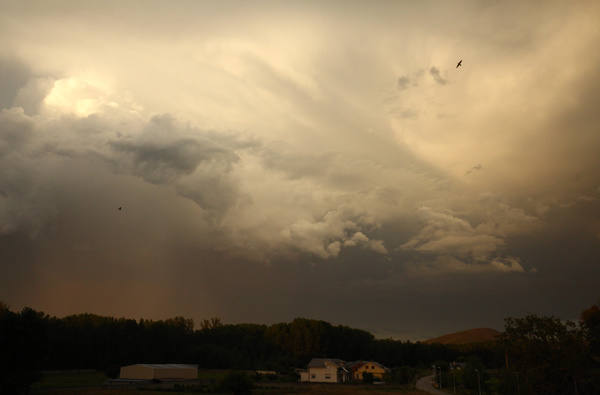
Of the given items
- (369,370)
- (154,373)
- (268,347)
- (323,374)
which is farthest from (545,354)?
(268,347)

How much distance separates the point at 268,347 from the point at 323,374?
4491 centimetres

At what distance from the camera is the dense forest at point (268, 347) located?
32.1m

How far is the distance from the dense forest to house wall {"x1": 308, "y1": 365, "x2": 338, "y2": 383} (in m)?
10.9

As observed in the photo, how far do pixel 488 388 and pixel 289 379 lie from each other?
46448mm

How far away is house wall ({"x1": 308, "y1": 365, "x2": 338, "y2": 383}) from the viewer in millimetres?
90562

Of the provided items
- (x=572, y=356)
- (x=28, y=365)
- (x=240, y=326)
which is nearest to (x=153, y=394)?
(x=28, y=365)

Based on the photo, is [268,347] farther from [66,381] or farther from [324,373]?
[66,381]

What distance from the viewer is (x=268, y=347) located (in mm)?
133000

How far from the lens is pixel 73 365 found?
9706cm

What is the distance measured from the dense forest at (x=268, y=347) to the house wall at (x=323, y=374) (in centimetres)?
1089

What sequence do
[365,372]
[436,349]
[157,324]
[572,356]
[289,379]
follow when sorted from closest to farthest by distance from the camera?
[572,356]
[289,379]
[365,372]
[157,324]
[436,349]

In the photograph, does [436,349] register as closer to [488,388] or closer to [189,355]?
[189,355]

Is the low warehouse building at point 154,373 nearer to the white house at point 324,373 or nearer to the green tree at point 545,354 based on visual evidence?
the white house at point 324,373

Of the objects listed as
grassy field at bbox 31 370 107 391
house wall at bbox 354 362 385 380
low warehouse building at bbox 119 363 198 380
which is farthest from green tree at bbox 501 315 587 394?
house wall at bbox 354 362 385 380
